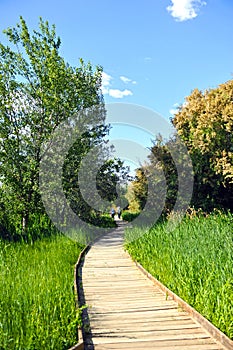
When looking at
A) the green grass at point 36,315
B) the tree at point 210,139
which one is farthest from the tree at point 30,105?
the green grass at point 36,315

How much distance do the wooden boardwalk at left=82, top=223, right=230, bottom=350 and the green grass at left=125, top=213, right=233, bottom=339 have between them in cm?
18

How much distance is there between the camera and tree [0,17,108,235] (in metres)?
10.8

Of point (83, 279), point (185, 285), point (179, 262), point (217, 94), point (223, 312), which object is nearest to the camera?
point (223, 312)

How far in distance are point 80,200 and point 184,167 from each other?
3.95m

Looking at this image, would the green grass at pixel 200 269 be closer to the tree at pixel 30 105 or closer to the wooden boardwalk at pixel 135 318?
the wooden boardwalk at pixel 135 318

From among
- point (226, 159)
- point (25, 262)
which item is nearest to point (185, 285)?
point (25, 262)

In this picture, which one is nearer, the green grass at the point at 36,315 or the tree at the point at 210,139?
the green grass at the point at 36,315

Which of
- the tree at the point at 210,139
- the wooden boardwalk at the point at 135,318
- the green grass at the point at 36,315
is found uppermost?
the tree at the point at 210,139

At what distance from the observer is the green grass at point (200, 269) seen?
3.73m

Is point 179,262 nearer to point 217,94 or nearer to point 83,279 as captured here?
point 83,279

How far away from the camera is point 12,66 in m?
11.3

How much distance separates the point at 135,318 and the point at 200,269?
103cm

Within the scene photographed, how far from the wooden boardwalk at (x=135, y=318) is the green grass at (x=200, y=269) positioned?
183 millimetres

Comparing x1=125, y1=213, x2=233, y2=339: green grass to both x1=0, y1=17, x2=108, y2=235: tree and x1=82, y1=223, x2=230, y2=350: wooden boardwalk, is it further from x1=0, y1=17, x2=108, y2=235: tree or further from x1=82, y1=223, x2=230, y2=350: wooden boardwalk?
x1=0, y1=17, x2=108, y2=235: tree
